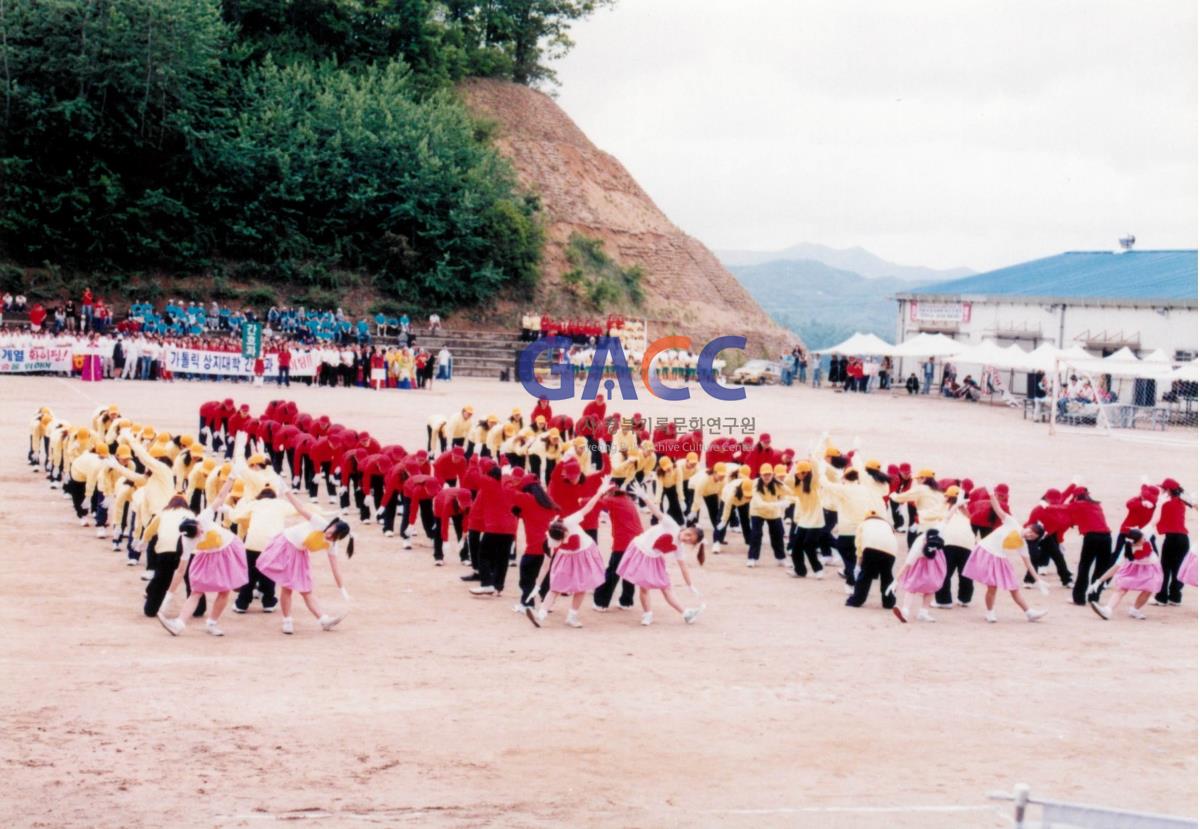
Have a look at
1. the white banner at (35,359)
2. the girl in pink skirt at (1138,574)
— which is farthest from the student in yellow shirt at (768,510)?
the white banner at (35,359)

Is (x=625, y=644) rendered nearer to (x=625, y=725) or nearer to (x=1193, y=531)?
(x=625, y=725)

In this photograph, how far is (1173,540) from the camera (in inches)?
544

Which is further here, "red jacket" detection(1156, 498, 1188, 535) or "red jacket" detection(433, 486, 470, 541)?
"red jacket" detection(433, 486, 470, 541)

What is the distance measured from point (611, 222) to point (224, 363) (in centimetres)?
3258

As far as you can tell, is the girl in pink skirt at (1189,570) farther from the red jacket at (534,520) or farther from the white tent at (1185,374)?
the white tent at (1185,374)

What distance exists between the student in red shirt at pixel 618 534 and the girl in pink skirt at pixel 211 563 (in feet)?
10.9

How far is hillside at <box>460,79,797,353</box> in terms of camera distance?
64.5 metres

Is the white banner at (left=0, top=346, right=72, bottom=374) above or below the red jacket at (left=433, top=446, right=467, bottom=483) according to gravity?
above

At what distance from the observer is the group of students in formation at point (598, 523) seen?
38.3ft

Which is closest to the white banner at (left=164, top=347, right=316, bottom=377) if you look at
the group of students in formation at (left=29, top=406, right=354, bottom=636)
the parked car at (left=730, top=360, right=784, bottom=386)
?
the parked car at (left=730, top=360, right=784, bottom=386)

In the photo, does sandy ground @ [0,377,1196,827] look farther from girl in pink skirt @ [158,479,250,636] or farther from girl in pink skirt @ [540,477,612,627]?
girl in pink skirt @ [540,477,612,627]

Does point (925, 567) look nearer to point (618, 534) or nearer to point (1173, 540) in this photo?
point (618, 534)

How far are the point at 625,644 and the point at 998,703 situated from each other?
3.13 m
